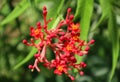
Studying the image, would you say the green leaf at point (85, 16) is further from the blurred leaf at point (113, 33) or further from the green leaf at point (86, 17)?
the blurred leaf at point (113, 33)

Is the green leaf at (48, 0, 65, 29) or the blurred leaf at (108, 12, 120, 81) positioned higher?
the green leaf at (48, 0, 65, 29)

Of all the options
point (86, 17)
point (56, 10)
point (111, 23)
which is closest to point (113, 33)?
point (111, 23)

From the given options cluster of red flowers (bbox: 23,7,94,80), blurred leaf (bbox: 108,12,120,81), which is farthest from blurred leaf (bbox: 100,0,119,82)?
cluster of red flowers (bbox: 23,7,94,80)

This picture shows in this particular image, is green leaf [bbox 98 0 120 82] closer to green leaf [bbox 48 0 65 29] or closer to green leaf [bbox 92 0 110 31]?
green leaf [bbox 92 0 110 31]

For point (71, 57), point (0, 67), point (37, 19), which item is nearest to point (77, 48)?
point (71, 57)

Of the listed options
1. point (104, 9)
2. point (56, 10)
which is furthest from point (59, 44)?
point (104, 9)

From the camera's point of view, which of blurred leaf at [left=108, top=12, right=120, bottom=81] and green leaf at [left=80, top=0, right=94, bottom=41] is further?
blurred leaf at [left=108, top=12, right=120, bottom=81]

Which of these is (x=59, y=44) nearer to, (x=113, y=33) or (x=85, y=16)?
(x=85, y=16)

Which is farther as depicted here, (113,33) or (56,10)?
(113,33)

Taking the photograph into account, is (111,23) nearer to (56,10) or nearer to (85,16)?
(85,16)

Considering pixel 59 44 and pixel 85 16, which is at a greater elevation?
pixel 85 16

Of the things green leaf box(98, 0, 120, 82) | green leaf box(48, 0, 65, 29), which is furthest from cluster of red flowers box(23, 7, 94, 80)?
green leaf box(98, 0, 120, 82)

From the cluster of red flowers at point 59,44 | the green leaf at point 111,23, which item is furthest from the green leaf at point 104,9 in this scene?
the cluster of red flowers at point 59,44
